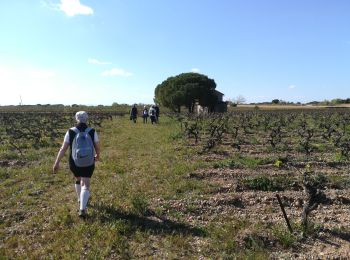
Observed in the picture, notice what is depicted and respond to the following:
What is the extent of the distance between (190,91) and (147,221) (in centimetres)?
4791

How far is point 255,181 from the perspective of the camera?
8.88 meters

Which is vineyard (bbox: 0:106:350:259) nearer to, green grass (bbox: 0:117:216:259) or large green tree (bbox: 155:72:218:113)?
green grass (bbox: 0:117:216:259)

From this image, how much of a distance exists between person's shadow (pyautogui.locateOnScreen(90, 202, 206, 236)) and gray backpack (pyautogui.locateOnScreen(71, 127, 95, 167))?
960 mm

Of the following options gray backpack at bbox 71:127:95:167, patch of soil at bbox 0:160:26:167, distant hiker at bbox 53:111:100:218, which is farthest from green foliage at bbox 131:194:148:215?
patch of soil at bbox 0:160:26:167

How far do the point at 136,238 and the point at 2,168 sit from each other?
724 centimetres

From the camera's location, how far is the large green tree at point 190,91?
5406 centimetres

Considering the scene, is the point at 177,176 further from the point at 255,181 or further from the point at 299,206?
the point at 299,206

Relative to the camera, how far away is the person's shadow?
611 centimetres

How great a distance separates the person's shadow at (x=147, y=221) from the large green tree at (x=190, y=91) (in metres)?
47.3

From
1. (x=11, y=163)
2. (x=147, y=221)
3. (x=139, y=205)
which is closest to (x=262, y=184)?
(x=139, y=205)

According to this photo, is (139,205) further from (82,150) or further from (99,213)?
(82,150)

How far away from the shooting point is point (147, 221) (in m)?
6.56

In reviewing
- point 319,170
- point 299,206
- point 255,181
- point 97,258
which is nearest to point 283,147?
point 319,170

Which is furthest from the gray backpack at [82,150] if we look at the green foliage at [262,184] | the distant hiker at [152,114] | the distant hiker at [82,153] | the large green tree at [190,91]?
the large green tree at [190,91]
